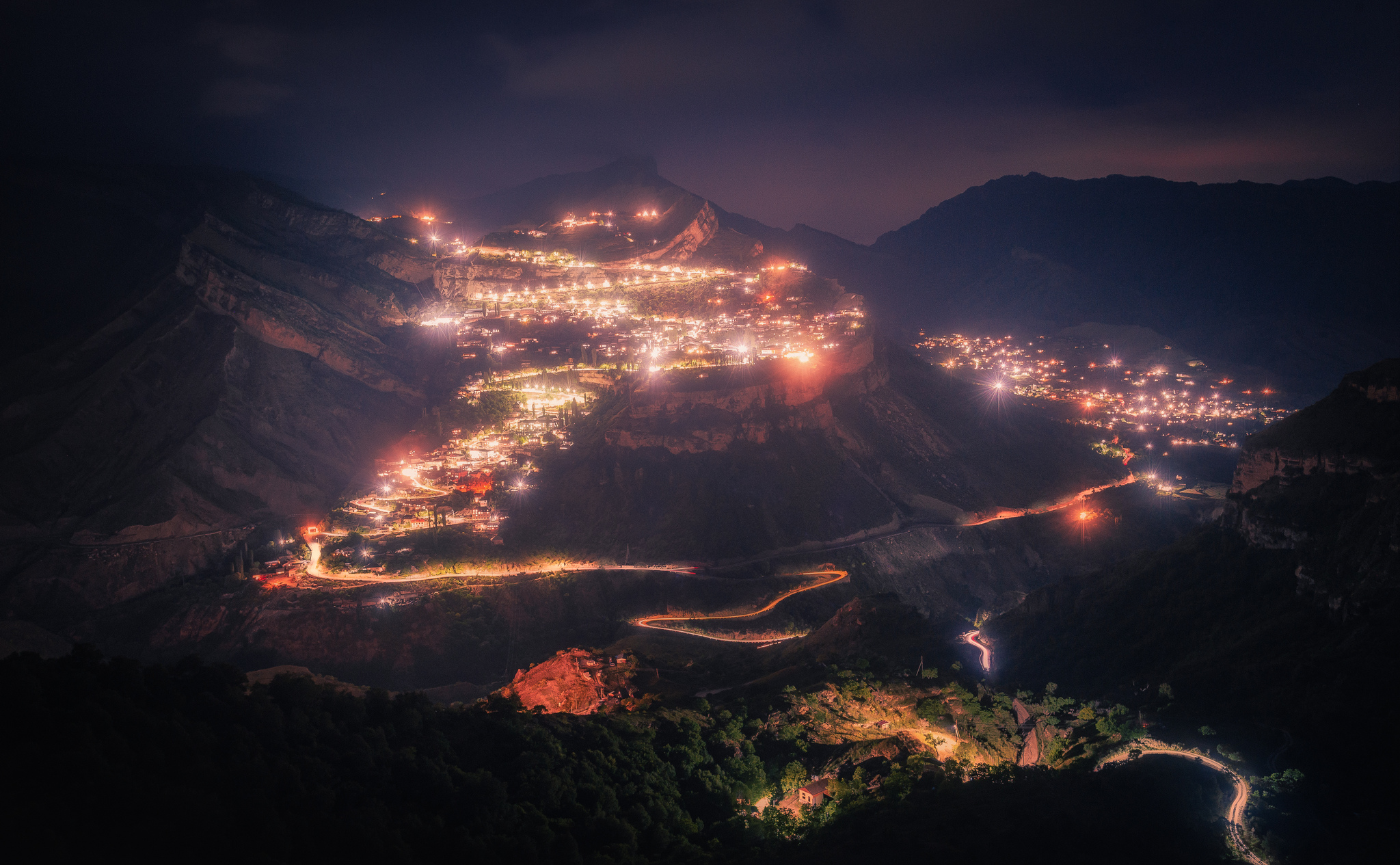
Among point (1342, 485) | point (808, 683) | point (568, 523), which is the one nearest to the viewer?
point (808, 683)

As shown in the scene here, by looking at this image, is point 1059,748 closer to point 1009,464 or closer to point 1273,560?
point 1273,560

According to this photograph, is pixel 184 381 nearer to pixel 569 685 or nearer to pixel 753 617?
pixel 569 685

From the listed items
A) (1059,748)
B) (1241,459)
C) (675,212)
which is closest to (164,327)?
(675,212)

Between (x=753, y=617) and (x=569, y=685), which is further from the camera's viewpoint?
(x=753, y=617)

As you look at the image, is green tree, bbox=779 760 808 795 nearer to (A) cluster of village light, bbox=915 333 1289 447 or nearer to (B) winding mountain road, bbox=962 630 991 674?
(B) winding mountain road, bbox=962 630 991 674

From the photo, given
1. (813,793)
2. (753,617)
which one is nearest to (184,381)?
(753,617)

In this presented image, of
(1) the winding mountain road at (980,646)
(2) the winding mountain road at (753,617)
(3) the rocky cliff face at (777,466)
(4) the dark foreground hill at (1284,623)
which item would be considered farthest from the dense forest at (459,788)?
(3) the rocky cliff face at (777,466)

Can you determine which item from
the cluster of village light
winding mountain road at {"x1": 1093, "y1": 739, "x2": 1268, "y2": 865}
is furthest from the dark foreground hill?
the cluster of village light
